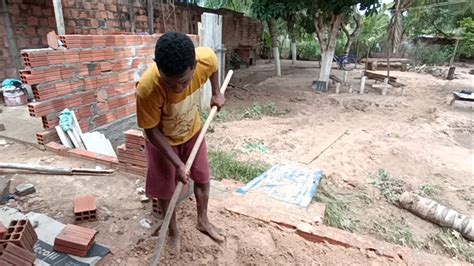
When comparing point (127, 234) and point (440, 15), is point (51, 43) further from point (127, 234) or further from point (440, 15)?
point (440, 15)

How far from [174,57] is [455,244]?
9.44 feet

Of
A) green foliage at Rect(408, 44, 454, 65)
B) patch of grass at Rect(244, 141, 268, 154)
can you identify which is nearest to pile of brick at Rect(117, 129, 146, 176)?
patch of grass at Rect(244, 141, 268, 154)

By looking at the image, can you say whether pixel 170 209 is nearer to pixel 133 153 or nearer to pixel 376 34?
pixel 133 153

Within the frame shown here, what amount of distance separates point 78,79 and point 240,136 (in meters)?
2.43

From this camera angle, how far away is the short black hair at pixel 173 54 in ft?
4.44

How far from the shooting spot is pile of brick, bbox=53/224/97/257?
5.92ft

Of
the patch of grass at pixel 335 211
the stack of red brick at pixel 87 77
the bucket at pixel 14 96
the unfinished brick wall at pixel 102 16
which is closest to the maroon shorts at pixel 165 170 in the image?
the patch of grass at pixel 335 211

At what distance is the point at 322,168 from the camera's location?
3844mm

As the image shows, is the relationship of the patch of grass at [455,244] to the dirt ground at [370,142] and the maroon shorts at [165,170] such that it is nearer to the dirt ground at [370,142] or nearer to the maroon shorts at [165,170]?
the dirt ground at [370,142]

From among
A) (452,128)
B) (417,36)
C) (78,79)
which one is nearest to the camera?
(78,79)

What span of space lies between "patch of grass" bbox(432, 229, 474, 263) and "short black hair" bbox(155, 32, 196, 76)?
2.71 meters

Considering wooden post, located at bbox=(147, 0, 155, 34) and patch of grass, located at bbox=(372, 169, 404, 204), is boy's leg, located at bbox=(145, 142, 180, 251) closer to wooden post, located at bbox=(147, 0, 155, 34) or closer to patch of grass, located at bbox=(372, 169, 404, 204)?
patch of grass, located at bbox=(372, 169, 404, 204)

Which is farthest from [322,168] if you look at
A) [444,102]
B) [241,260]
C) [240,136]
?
[444,102]

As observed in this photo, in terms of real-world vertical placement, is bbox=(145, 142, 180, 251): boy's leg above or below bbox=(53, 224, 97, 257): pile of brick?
above
